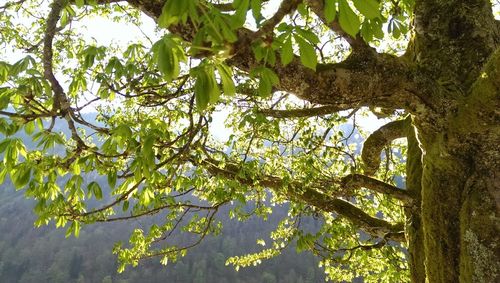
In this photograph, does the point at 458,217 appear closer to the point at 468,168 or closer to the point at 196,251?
the point at 468,168

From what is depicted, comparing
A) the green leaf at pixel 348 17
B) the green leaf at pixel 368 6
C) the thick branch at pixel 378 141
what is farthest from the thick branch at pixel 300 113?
the green leaf at pixel 368 6

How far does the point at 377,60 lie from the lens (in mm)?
2539

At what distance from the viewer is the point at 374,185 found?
4699mm

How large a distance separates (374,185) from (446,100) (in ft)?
6.91

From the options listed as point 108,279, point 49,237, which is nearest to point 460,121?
point 108,279

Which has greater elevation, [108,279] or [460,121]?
[108,279]

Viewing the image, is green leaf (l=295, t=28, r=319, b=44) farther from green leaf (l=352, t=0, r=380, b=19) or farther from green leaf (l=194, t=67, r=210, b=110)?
green leaf (l=194, t=67, r=210, b=110)

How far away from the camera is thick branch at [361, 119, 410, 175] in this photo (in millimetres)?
5332

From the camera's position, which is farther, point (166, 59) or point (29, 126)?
point (29, 126)

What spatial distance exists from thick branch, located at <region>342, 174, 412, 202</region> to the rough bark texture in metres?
1.05

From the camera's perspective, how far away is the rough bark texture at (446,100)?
245cm

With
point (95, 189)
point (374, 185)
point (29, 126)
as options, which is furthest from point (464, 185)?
point (29, 126)

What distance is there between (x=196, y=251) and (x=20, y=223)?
169 feet

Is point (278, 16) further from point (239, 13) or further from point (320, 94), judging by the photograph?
point (320, 94)
